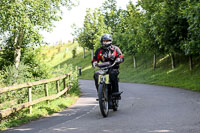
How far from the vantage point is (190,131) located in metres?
5.22

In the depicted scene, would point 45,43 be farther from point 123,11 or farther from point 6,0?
point 123,11

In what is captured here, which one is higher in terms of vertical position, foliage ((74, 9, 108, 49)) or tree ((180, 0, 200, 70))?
foliage ((74, 9, 108, 49))

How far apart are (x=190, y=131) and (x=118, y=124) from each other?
5.44 ft

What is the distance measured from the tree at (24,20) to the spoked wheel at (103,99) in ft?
31.1

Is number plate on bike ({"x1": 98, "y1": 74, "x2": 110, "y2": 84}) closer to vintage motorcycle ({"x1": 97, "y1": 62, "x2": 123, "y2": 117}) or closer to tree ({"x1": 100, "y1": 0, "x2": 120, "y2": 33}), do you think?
vintage motorcycle ({"x1": 97, "y1": 62, "x2": 123, "y2": 117})

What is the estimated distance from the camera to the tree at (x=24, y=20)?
16.4m

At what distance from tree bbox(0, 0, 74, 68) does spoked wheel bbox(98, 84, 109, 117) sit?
9479 millimetres

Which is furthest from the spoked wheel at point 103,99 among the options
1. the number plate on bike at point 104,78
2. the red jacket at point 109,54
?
the red jacket at point 109,54

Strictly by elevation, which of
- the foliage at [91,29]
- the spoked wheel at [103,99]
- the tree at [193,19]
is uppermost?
the foliage at [91,29]

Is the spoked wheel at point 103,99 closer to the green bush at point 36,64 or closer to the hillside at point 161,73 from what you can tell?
the hillside at point 161,73

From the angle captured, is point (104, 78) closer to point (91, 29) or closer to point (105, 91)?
point (105, 91)

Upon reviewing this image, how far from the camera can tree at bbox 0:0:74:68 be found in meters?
16.4

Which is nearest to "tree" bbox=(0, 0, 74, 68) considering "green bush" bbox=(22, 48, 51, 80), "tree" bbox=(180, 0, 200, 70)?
"green bush" bbox=(22, 48, 51, 80)

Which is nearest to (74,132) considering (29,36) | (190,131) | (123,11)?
(190,131)
